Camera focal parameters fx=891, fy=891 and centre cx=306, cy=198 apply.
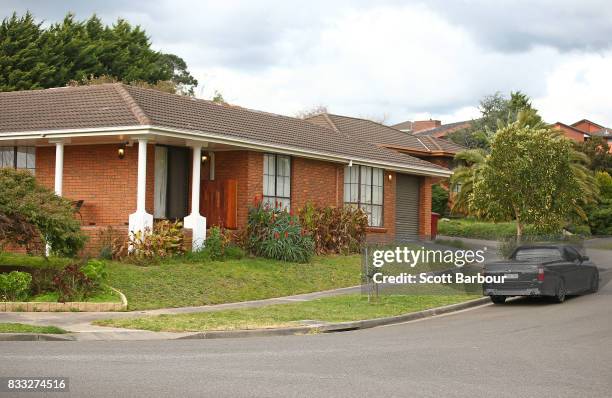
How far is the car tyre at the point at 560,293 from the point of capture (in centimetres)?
2029

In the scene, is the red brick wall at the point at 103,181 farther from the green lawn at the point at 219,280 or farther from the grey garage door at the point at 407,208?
the grey garage door at the point at 407,208

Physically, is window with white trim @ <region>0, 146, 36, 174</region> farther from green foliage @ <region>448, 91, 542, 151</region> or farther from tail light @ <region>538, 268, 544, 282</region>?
green foliage @ <region>448, 91, 542, 151</region>

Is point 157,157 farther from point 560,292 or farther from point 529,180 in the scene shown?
point 560,292

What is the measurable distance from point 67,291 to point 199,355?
683 centimetres

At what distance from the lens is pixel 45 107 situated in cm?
2667

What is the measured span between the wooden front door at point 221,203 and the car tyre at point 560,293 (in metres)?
9.36

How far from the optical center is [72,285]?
727 inches

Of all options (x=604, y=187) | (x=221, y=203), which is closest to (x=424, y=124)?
(x=604, y=187)

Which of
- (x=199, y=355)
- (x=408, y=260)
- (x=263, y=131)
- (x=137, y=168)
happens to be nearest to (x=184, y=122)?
(x=137, y=168)

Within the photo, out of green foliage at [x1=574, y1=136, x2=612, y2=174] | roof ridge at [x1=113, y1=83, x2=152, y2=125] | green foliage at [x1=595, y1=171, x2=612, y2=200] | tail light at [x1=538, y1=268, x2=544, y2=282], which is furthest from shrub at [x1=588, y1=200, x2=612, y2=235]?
roof ridge at [x1=113, y1=83, x2=152, y2=125]

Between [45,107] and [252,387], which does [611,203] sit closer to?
[45,107]

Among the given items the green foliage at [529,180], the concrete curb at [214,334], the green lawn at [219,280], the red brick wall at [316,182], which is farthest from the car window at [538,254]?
the red brick wall at [316,182]

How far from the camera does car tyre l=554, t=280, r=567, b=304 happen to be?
20291mm

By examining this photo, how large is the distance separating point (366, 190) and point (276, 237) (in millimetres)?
7202
